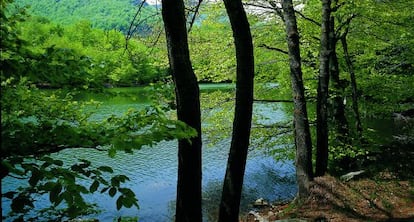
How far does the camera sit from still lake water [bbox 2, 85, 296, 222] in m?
14.8

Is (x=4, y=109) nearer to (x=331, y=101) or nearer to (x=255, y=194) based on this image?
(x=331, y=101)

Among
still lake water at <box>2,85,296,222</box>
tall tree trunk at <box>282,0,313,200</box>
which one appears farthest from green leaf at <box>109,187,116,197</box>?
still lake water at <box>2,85,296,222</box>

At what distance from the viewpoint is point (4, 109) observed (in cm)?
315

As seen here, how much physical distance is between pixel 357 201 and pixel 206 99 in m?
6.00

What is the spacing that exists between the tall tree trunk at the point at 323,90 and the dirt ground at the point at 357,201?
59cm

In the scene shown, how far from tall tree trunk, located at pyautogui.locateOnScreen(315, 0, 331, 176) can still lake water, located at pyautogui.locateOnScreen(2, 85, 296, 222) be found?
3711 millimetres

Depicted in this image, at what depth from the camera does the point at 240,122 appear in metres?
5.38

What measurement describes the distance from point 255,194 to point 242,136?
38.0ft

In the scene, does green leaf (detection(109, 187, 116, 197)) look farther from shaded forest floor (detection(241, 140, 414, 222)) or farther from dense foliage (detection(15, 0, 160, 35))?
dense foliage (detection(15, 0, 160, 35))

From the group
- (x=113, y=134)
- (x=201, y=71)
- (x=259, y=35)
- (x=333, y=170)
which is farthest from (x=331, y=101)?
(x=113, y=134)

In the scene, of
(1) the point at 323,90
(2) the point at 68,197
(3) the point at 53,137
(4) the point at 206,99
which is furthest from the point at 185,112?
(4) the point at 206,99

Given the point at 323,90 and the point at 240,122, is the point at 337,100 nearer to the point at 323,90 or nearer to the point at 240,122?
the point at 323,90

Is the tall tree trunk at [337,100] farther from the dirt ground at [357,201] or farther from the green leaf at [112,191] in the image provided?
the green leaf at [112,191]

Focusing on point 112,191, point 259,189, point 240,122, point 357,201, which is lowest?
point 259,189
